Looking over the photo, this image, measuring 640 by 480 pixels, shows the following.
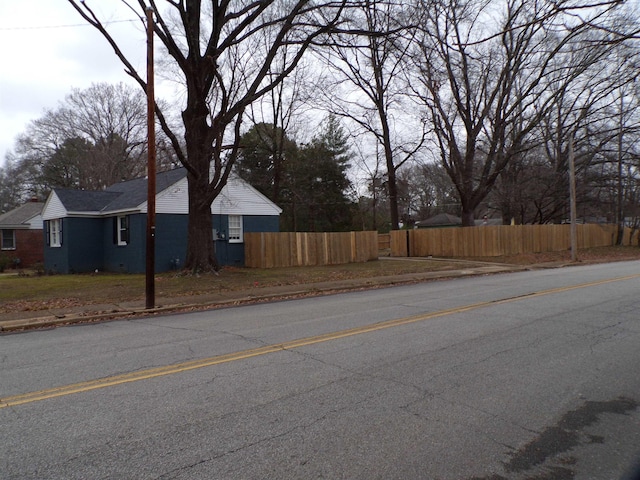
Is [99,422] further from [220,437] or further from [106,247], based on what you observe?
[106,247]

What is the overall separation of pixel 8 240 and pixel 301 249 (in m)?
22.6

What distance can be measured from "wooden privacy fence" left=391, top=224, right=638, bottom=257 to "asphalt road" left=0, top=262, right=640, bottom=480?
2238 cm

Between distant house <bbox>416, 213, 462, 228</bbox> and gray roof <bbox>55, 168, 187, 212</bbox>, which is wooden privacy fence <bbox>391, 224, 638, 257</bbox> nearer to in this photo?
gray roof <bbox>55, 168, 187, 212</bbox>

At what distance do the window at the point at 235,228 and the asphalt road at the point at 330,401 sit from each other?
16.3 m

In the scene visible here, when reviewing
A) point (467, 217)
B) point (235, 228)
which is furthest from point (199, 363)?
point (467, 217)

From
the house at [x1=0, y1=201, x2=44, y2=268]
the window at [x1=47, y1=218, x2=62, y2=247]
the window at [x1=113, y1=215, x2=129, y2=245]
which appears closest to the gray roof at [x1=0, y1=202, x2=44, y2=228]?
the house at [x1=0, y1=201, x2=44, y2=268]

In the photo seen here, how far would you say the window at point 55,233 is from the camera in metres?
25.2

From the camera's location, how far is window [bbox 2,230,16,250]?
109 ft

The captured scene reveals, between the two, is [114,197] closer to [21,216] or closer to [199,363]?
[21,216]

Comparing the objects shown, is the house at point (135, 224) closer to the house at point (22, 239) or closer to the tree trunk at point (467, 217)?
the house at point (22, 239)

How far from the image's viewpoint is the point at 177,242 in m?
23.1

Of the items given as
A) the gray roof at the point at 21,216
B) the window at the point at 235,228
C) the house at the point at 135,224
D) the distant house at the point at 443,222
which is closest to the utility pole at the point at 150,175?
the house at the point at 135,224

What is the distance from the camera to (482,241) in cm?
3091

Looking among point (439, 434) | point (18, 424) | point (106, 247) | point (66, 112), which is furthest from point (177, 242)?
point (66, 112)
